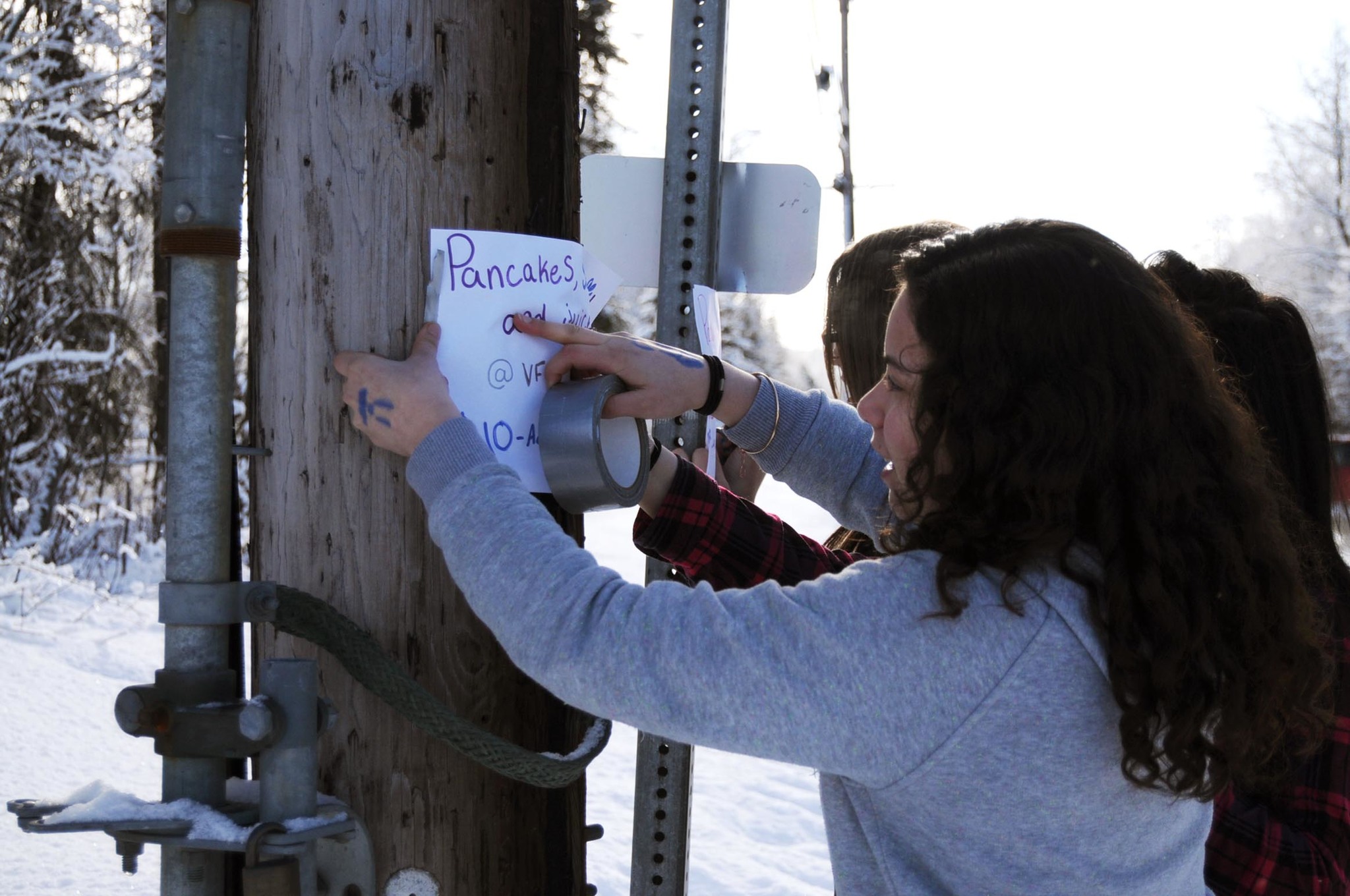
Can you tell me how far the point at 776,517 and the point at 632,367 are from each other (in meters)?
0.85

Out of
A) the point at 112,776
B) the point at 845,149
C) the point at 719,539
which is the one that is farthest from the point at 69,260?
the point at 719,539

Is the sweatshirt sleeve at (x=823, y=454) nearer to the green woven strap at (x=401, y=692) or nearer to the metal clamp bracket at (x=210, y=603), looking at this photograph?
the green woven strap at (x=401, y=692)

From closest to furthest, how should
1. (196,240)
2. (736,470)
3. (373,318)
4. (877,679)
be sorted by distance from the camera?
1. (877,679)
2. (196,240)
3. (373,318)
4. (736,470)

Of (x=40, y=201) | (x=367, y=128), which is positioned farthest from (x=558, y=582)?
(x=40, y=201)

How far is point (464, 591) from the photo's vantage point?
4.05ft

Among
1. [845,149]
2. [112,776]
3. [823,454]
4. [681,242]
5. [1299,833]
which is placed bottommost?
[112,776]

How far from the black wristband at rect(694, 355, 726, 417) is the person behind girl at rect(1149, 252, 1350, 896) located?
76 cm

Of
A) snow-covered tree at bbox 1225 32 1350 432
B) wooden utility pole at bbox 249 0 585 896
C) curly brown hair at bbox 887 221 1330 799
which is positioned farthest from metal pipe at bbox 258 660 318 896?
snow-covered tree at bbox 1225 32 1350 432

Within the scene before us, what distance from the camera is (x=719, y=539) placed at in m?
2.17

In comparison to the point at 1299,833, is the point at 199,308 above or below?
above

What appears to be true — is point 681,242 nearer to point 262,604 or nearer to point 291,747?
point 262,604

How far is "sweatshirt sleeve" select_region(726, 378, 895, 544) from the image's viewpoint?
221 cm

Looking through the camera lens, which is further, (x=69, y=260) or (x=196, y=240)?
(x=69, y=260)

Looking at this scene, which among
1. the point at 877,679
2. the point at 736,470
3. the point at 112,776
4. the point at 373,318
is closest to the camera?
the point at 877,679
